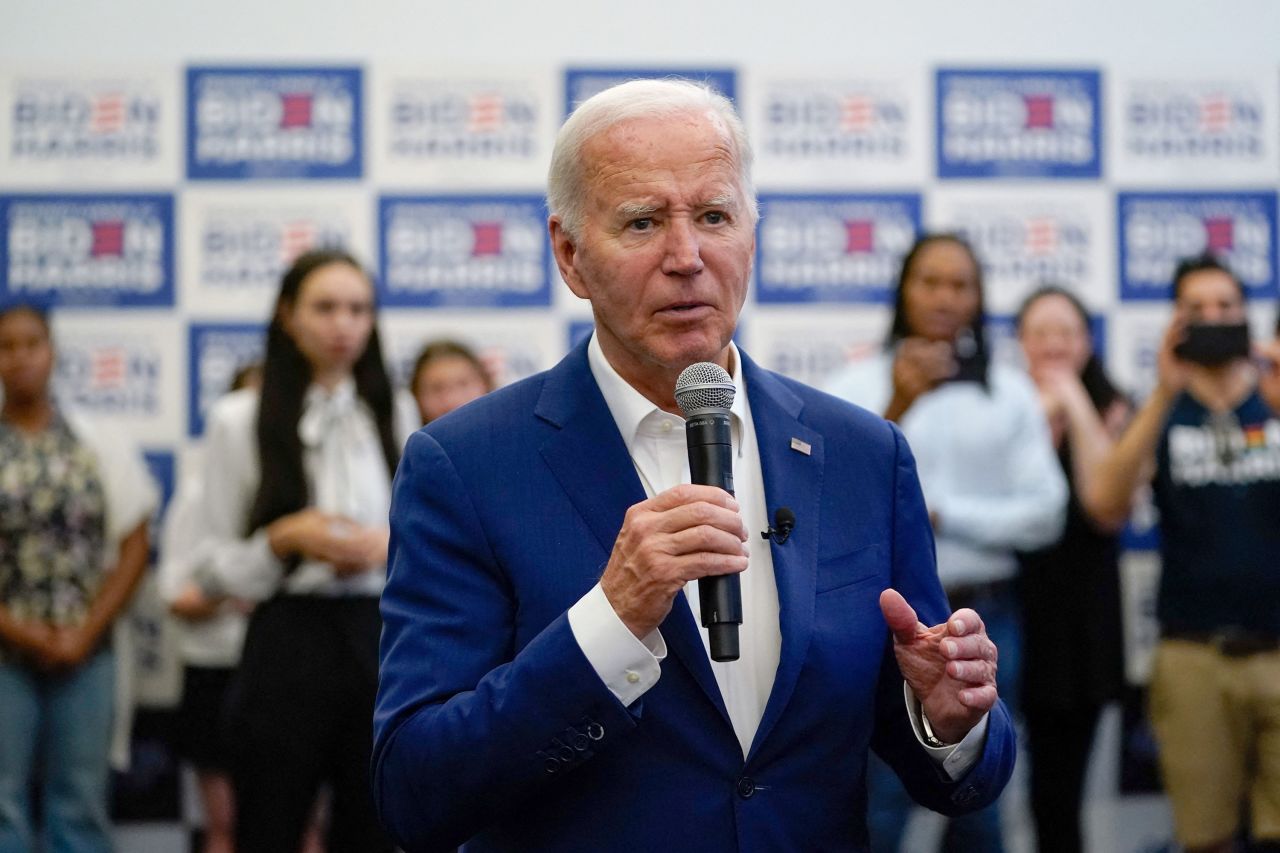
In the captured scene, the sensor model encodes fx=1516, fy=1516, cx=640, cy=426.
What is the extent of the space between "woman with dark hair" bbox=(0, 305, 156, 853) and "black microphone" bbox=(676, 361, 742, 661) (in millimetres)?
3717

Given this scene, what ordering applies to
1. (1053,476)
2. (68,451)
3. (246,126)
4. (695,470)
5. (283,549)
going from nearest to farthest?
(695,470) → (283,549) → (1053,476) → (68,451) → (246,126)

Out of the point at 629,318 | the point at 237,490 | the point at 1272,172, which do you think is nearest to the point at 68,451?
the point at 237,490

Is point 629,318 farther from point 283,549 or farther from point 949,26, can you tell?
point 949,26

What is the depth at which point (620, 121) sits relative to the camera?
1.87 metres


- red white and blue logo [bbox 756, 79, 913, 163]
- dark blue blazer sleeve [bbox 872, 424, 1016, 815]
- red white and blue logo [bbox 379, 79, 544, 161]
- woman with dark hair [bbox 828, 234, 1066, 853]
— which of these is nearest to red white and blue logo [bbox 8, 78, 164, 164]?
red white and blue logo [bbox 379, 79, 544, 161]

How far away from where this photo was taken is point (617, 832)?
179cm

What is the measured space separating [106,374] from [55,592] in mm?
872

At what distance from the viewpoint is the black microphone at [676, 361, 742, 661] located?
5.39 feet

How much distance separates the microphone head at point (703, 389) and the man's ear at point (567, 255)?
0.23 meters

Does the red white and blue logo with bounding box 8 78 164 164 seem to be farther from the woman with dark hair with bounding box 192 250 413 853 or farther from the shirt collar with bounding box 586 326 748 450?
the shirt collar with bounding box 586 326 748 450

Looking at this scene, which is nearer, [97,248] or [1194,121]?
[97,248]

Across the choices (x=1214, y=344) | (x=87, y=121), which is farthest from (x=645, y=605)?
(x=87, y=121)

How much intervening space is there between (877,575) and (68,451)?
385 centimetres

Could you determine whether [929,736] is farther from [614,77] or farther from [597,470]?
[614,77]
